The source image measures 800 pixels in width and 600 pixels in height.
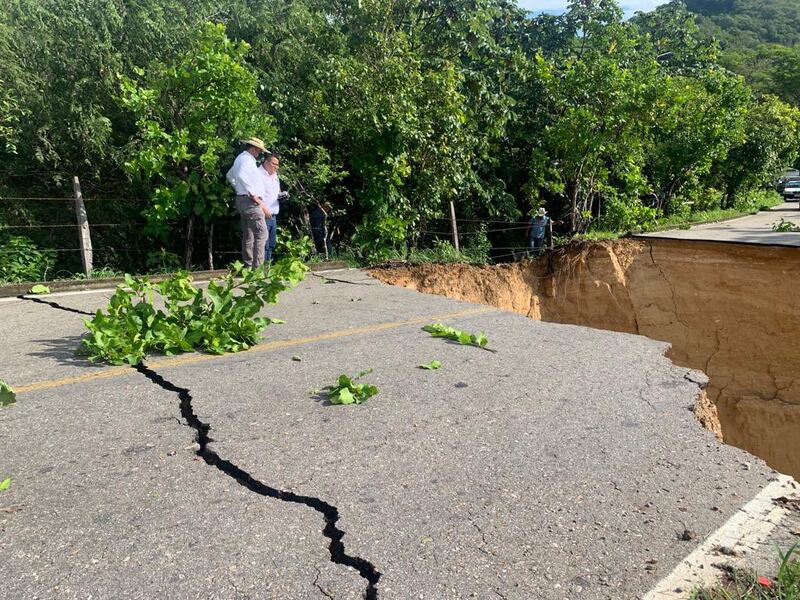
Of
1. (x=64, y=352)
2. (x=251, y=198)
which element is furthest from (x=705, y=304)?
(x=64, y=352)

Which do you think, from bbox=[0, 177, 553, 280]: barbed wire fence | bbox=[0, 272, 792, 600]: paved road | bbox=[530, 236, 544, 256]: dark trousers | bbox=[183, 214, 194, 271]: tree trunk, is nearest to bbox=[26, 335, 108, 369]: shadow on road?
bbox=[0, 272, 792, 600]: paved road

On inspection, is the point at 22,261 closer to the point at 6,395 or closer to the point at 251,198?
the point at 251,198

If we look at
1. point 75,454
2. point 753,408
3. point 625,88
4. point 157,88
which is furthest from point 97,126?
point 753,408

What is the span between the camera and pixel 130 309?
531 cm

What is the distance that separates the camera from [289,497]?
3109 mm

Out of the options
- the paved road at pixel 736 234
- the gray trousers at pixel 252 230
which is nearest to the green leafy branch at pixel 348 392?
the gray trousers at pixel 252 230

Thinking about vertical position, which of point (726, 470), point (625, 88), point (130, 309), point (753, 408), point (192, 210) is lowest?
point (753, 408)

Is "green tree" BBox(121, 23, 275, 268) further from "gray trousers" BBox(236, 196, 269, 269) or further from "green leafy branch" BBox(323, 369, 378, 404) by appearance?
"green leafy branch" BBox(323, 369, 378, 404)

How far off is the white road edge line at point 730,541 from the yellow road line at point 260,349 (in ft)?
12.8

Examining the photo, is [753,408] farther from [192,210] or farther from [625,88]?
[192,210]

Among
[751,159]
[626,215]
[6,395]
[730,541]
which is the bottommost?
[730,541]

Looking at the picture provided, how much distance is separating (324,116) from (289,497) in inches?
Result: 356

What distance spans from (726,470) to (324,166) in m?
8.73

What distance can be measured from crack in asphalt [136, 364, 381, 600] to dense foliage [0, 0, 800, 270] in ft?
20.2
